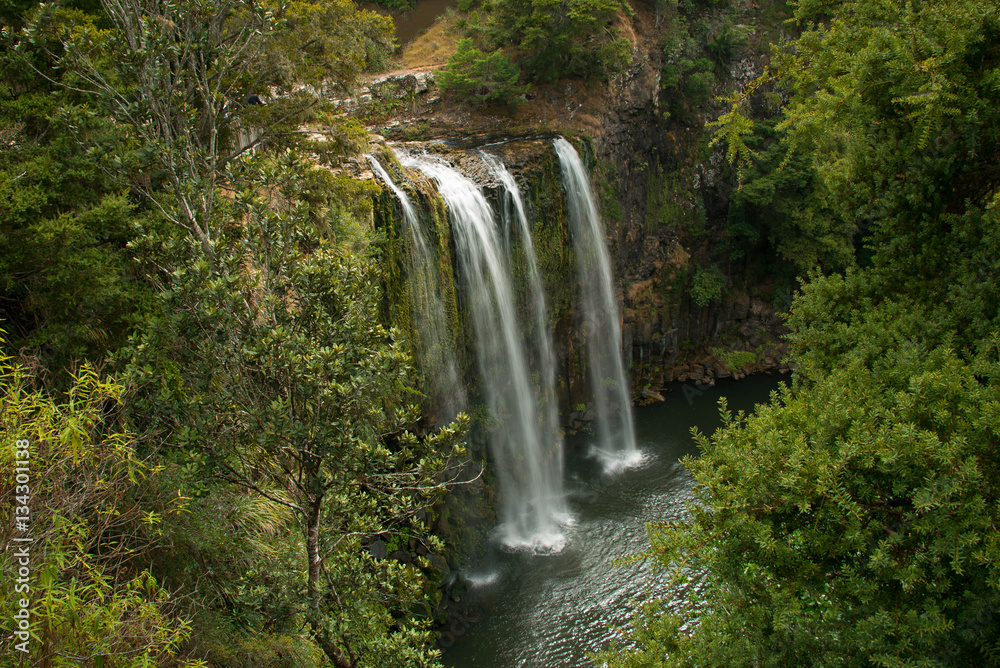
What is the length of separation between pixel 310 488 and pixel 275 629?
1.59m

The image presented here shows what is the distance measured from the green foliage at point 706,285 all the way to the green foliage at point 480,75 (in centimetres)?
938

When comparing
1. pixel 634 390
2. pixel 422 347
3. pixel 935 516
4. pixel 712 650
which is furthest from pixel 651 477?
pixel 935 516

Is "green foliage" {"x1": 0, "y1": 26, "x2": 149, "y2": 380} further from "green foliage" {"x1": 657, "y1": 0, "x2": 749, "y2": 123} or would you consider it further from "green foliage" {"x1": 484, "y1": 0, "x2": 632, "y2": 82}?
"green foliage" {"x1": 657, "y1": 0, "x2": 749, "y2": 123}

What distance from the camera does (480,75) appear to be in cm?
1742

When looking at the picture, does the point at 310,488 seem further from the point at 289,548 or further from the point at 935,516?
the point at 935,516

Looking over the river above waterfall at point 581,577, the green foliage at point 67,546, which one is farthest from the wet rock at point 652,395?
the green foliage at point 67,546

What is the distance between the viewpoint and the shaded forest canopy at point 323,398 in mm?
3752

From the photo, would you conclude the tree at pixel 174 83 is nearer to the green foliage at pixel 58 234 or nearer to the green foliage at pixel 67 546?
the green foliage at pixel 58 234

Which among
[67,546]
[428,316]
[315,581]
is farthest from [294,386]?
[428,316]

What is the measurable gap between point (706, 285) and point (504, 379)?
34.7 feet

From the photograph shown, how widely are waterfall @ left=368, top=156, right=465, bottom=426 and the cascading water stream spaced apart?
9.96ft

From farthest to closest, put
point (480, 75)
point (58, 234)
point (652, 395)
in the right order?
point (652, 395) → point (480, 75) → point (58, 234)

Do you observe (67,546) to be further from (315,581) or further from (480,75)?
(480,75)

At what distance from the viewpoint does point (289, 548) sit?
21.0 feet
